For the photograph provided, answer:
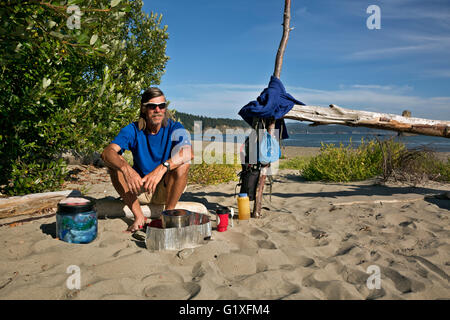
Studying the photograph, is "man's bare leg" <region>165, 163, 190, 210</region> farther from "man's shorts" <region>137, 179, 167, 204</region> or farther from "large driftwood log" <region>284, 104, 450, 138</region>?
"large driftwood log" <region>284, 104, 450, 138</region>

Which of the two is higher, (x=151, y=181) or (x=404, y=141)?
(x=404, y=141)

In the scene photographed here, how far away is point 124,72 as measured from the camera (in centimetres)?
789

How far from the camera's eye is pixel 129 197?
12.7ft

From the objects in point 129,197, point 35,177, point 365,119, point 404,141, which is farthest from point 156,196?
point 404,141

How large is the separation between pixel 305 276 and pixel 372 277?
0.60 m

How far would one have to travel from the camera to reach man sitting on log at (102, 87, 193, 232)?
3.74 metres

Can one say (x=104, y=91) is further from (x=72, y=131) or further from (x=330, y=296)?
(x=330, y=296)

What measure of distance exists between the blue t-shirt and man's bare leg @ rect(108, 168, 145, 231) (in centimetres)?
34

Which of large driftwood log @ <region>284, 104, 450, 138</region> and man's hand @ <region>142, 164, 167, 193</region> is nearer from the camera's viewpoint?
man's hand @ <region>142, 164, 167, 193</region>

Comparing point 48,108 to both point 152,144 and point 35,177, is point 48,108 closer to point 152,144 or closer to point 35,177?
point 35,177

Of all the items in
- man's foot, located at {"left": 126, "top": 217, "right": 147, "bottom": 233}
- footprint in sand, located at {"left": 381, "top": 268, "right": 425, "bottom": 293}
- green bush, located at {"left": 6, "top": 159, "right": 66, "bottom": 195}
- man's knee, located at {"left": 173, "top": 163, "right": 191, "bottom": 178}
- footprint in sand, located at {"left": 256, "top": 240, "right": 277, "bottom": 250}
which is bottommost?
footprint in sand, located at {"left": 381, "top": 268, "right": 425, "bottom": 293}

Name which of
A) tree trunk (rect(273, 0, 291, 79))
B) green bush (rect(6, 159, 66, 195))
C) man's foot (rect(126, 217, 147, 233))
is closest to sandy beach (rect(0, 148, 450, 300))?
man's foot (rect(126, 217, 147, 233))

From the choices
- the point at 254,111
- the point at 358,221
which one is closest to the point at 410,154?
the point at 358,221

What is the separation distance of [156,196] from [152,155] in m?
0.59
